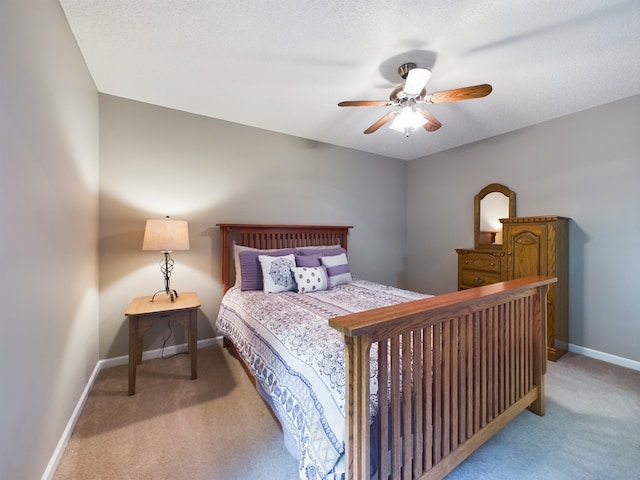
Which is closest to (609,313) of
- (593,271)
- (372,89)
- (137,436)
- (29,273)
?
(593,271)

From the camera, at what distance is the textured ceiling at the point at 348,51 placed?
1604 mm

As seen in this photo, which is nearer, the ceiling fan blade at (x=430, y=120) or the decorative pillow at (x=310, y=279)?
the ceiling fan blade at (x=430, y=120)

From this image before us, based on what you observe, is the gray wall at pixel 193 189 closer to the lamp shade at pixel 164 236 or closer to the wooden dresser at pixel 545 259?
the lamp shade at pixel 164 236

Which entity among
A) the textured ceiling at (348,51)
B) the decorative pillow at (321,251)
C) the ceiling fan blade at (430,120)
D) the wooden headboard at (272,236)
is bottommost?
the decorative pillow at (321,251)

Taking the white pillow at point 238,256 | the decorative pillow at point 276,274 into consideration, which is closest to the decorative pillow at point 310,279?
the decorative pillow at point 276,274

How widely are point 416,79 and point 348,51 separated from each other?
53cm

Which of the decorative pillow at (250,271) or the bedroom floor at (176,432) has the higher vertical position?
the decorative pillow at (250,271)

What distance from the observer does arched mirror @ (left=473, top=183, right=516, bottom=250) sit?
347 cm

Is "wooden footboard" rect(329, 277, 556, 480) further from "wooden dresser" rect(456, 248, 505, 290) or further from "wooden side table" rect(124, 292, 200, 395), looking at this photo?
"wooden side table" rect(124, 292, 200, 395)

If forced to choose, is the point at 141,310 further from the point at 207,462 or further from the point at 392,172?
the point at 392,172

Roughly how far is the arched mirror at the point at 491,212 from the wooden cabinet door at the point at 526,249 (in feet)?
1.45

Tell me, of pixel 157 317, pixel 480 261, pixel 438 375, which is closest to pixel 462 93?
pixel 438 375

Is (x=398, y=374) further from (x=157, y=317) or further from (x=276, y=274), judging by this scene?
(x=157, y=317)

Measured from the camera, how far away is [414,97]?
2.10m
